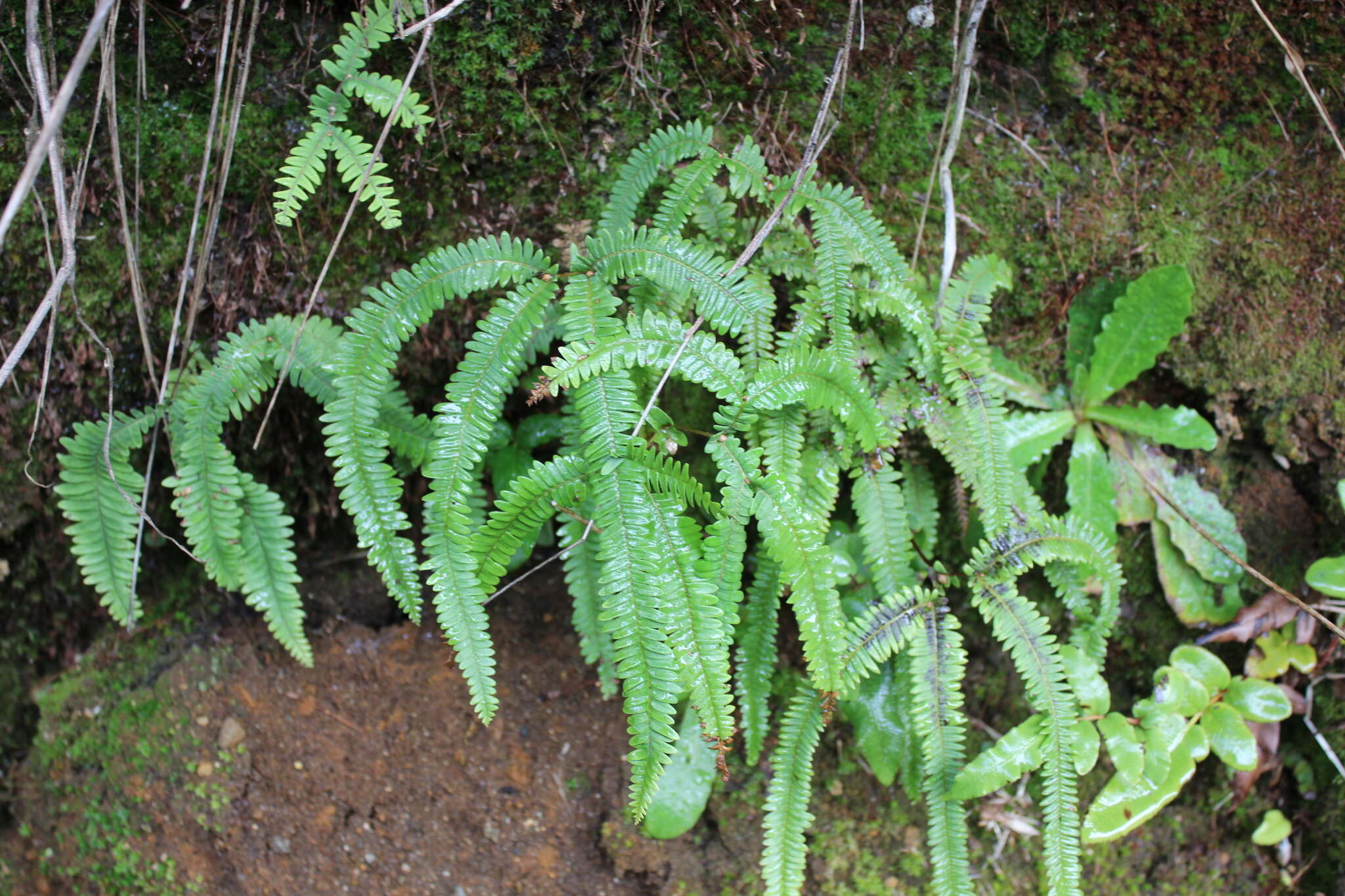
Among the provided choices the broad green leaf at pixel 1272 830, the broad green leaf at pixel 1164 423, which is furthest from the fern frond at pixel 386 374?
the broad green leaf at pixel 1272 830

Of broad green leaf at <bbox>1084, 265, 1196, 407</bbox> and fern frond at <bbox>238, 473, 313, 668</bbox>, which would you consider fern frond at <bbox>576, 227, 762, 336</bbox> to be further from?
broad green leaf at <bbox>1084, 265, 1196, 407</bbox>

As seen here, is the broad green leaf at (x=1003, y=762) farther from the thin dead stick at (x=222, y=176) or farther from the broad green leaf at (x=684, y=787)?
the thin dead stick at (x=222, y=176)

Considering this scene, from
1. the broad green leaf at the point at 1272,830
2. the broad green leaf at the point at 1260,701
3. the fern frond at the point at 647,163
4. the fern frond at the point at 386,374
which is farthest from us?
the broad green leaf at the point at 1272,830

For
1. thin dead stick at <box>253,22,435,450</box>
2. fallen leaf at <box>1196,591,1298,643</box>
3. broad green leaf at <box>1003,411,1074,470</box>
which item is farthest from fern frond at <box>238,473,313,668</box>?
fallen leaf at <box>1196,591,1298,643</box>

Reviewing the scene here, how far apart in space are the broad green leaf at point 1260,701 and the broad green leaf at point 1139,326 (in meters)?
1.04

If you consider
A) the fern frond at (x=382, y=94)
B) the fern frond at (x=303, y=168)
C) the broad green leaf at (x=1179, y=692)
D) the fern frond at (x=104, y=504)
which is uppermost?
the fern frond at (x=382, y=94)

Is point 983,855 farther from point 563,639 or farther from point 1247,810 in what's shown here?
point 563,639

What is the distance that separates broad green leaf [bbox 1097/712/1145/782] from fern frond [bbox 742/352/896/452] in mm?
1175

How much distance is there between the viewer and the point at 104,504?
2400 millimetres

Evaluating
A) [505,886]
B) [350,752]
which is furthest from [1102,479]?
[350,752]

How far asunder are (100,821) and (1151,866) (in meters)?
3.56

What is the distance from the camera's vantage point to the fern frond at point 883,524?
256 centimetres

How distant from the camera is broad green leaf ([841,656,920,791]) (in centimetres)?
263

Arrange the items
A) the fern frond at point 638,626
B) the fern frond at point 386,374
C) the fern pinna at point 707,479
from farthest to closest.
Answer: the fern frond at point 386,374
the fern pinna at point 707,479
the fern frond at point 638,626
